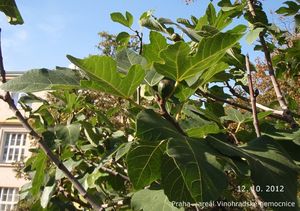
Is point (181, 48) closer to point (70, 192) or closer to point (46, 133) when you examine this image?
point (46, 133)

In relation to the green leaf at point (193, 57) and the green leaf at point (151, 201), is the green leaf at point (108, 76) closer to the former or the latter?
the green leaf at point (193, 57)

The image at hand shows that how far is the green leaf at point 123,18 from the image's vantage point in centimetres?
133

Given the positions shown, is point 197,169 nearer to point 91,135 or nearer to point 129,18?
point 129,18

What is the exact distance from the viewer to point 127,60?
936mm

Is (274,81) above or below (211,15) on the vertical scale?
below

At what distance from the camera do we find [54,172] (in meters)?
1.61

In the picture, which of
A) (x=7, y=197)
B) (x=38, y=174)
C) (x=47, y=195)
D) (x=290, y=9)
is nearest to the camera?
(x=38, y=174)

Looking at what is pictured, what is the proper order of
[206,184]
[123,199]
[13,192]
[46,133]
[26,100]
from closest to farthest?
[206,184]
[46,133]
[26,100]
[123,199]
[13,192]

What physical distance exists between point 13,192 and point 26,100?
1800 cm

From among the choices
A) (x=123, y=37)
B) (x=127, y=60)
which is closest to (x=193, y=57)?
(x=127, y=60)

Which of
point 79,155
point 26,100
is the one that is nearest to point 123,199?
Answer: point 79,155

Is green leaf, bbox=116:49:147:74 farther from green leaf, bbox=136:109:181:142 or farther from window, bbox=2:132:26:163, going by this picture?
window, bbox=2:132:26:163

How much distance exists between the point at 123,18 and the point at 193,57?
2.17 feet

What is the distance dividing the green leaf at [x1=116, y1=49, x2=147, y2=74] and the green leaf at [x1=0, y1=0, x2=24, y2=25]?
0.31 metres
